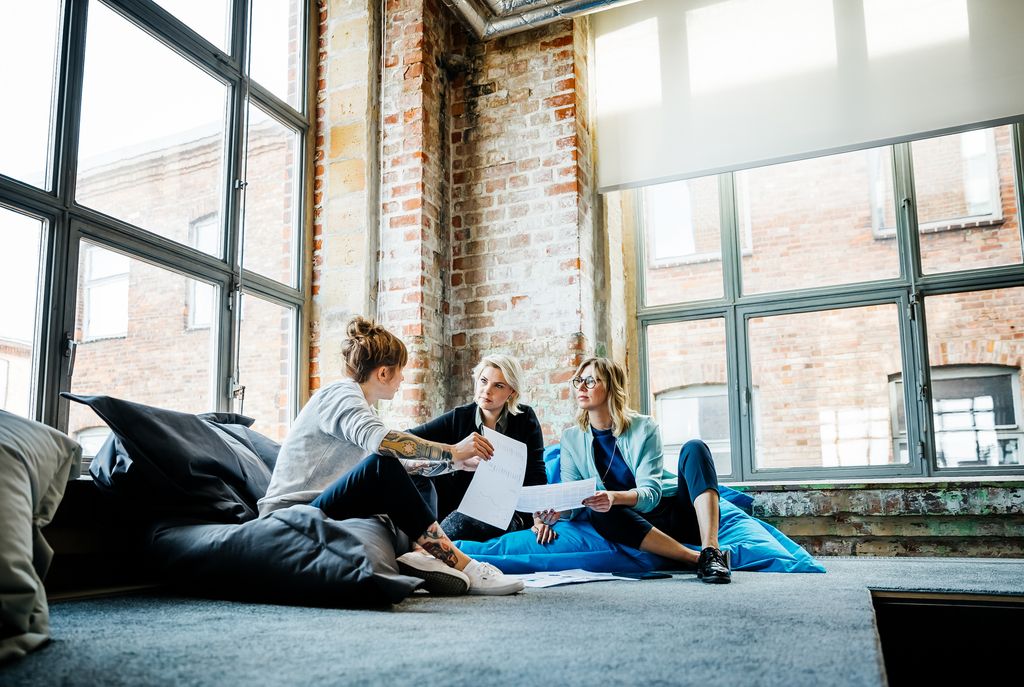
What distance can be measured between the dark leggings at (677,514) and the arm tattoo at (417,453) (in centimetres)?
72

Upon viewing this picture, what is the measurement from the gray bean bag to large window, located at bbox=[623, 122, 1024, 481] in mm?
2679

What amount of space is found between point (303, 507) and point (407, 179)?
8.46ft

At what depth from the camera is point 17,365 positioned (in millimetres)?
2742

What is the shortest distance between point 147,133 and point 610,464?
7.81 ft

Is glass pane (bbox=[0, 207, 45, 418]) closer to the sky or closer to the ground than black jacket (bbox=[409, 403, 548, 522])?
closer to the sky

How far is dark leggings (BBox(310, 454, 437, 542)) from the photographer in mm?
2137

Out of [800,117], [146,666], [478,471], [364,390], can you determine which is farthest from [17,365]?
[800,117]

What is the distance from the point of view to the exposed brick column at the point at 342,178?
428 centimetres

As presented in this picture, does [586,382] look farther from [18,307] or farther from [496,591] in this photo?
[18,307]

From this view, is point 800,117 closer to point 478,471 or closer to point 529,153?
point 529,153

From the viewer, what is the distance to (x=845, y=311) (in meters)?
4.42

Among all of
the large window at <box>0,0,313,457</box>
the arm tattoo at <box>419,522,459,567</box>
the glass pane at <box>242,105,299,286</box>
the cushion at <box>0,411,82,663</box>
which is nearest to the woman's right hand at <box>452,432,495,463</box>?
the arm tattoo at <box>419,522,459,567</box>

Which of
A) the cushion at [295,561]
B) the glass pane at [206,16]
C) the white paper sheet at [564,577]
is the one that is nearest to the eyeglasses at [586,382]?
the white paper sheet at [564,577]

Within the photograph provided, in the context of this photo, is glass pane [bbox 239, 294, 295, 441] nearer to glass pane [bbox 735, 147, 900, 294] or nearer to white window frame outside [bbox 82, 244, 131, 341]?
white window frame outside [bbox 82, 244, 131, 341]
